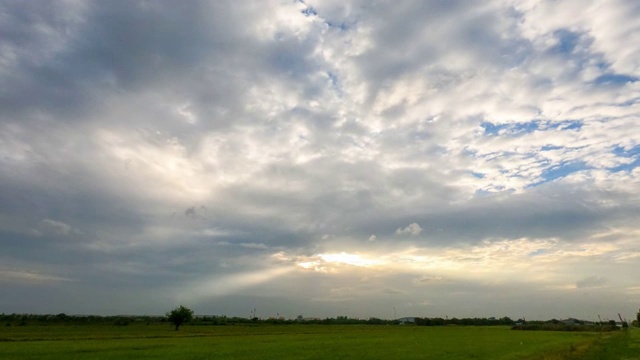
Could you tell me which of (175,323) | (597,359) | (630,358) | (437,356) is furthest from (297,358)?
(175,323)

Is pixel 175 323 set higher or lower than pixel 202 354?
higher

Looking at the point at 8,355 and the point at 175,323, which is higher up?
the point at 175,323

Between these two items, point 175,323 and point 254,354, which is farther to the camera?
point 175,323

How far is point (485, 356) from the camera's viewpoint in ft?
163

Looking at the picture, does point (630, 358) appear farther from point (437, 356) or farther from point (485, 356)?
point (437, 356)

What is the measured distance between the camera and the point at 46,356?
46.8 metres

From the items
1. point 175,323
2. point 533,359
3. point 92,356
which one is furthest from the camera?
point 175,323

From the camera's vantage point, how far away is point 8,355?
158ft

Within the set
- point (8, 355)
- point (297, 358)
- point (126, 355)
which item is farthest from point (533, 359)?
point (8, 355)

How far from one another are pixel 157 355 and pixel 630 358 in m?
52.3

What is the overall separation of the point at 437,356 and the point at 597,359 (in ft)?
55.2

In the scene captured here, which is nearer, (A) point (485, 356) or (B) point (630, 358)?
(B) point (630, 358)

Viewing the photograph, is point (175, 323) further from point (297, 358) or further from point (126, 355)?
point (297, 358)

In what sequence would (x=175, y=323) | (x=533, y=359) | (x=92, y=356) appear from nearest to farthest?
(x=533, y=359) < (x=92, y=356) < (x=175, y=323)
